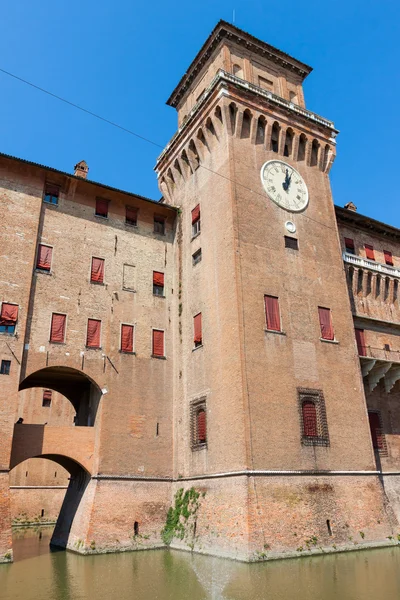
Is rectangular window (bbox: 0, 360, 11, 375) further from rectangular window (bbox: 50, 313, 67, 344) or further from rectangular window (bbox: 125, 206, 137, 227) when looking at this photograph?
rectangular window (bbox: 125, 206, 137, 227)

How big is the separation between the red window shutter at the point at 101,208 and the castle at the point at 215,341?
122 mm

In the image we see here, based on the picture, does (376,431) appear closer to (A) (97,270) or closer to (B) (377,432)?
(B) (377,432)

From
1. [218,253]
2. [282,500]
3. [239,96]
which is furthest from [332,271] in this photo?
[282,500]

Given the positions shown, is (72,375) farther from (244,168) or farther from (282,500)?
(244,168)

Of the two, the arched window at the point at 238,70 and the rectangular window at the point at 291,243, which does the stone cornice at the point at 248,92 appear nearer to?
the arched window at the point at 238,70

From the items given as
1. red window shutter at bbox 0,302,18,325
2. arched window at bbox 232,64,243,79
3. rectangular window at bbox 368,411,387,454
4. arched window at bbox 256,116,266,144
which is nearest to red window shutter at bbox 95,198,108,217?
red window shutter at bbox 0,302,18,325

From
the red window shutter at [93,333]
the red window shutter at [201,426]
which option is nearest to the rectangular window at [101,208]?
the red window shutter at [93,333]

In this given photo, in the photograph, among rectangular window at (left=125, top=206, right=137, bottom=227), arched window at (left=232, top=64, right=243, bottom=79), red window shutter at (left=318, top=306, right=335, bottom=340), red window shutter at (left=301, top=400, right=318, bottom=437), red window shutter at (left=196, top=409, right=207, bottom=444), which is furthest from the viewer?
arched window at (left=232, top=64, right=243, bottom=79)

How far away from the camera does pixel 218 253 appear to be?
24281 mm

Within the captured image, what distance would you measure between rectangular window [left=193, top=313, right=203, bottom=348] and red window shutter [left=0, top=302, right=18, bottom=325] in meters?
8.56

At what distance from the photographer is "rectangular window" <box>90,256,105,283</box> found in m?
25.2

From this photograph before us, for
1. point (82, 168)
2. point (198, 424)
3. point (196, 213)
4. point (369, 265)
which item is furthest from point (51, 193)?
point (369, 265)

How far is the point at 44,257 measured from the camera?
79.1 ft

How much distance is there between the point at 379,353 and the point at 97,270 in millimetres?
16651
